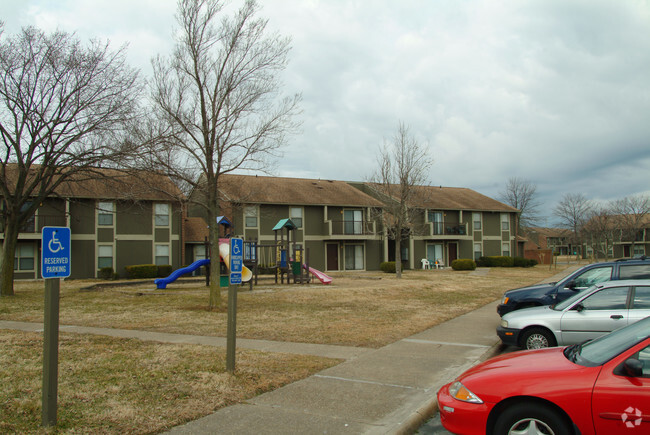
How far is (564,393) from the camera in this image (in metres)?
4.14

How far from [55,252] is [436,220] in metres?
40.9

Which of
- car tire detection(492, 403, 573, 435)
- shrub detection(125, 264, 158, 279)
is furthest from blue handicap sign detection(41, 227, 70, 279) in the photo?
shrub detection(125, 264, 158, 279)

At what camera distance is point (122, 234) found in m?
33.2

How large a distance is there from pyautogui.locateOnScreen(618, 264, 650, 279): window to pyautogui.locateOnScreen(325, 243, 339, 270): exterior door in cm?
2840

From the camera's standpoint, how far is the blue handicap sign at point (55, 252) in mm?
4609

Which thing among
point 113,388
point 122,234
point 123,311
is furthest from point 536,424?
point 122,234

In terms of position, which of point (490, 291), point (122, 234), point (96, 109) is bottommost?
point (490, 291)

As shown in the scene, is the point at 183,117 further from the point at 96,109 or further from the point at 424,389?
the point at 424,389

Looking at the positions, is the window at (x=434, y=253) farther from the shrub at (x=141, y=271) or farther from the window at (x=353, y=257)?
the shrub at (x=141, y=271)

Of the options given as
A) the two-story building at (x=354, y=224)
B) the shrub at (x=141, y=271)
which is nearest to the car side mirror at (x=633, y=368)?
the two-story building at (x=354, y=224)

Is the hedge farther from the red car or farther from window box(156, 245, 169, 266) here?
the red car

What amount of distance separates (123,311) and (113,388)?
9.08m

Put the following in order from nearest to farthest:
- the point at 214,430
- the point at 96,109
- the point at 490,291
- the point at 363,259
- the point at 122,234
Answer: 1. the point at 214,430
2. the point at 96,109
3. the point at 490,291
4. the point at 122,234
5. the point at 363,259

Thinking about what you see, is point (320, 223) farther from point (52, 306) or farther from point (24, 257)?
point (52, 306)
